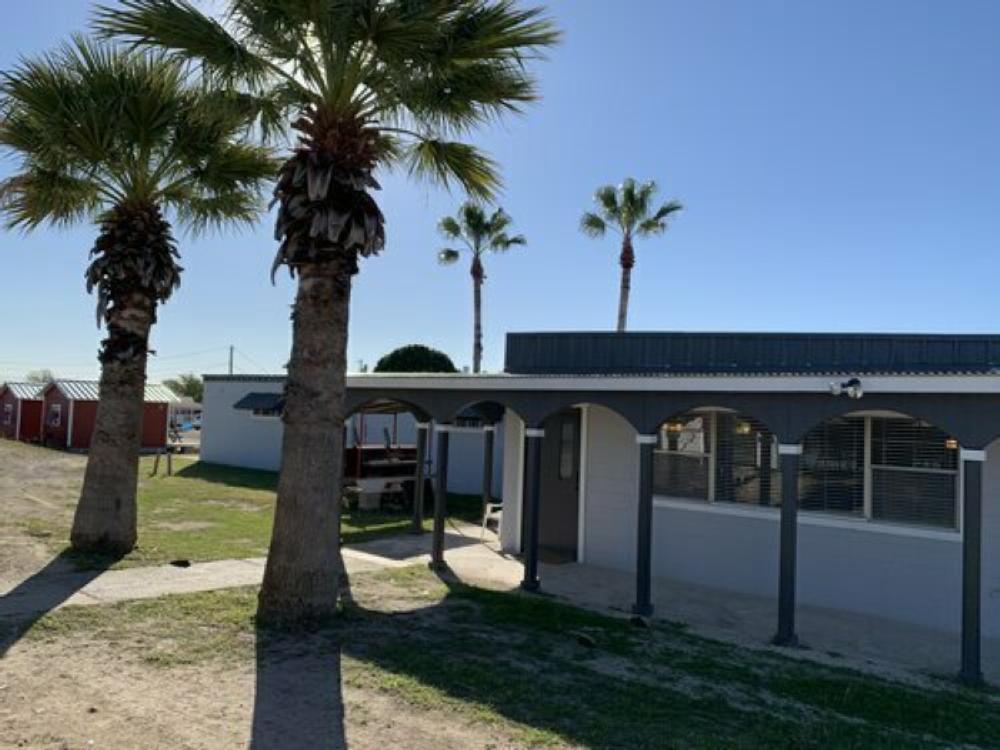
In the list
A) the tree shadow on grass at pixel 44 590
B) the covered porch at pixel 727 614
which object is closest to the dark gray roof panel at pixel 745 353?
the covered porch at pixel 727 614

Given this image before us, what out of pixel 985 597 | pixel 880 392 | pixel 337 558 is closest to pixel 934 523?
pixel 985 597

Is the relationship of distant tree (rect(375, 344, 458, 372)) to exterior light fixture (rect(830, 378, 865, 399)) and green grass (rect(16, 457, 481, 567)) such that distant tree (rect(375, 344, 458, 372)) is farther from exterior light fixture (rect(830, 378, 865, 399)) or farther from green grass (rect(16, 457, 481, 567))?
exterior light fixture (rect(830, 378, 865, 399))

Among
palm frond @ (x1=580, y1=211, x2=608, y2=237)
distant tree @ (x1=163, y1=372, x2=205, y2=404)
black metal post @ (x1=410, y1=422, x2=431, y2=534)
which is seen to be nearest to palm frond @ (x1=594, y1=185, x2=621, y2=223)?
palm frond @ (x1=580, y1=211, x2=608, y2=237)

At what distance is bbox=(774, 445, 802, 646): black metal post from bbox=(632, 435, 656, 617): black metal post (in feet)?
5.00

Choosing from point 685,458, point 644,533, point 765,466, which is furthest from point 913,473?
point 644,533

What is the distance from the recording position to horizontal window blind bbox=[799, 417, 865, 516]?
997cm

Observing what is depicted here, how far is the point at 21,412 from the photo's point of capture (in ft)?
115

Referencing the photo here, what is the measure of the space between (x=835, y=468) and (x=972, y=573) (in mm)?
2810

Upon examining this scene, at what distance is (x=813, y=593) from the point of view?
10.2 meters

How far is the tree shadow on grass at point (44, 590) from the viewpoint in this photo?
23.6 feet

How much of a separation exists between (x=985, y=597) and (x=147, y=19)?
1020 cm

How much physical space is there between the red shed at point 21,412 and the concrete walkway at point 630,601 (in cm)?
2841

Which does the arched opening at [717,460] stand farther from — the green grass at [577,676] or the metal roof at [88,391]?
the metal roof at [88,391]

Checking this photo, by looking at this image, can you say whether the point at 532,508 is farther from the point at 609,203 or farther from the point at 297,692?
the point at 609,203
